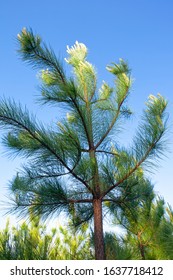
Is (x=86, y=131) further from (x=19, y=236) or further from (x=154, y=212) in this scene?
(x=154, y=212)

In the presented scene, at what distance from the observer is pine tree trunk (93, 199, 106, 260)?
302 centimetres

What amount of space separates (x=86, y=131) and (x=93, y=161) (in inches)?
12.5

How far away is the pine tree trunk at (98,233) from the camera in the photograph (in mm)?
3022

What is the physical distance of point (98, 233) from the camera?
309cm

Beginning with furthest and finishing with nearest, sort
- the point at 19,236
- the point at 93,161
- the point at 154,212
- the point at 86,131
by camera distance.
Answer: the point at 154,212
the point at 19,236
the point at 86,131
the point at 93,161

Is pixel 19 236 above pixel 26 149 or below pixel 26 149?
below

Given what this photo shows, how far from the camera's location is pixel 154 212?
173 inches
